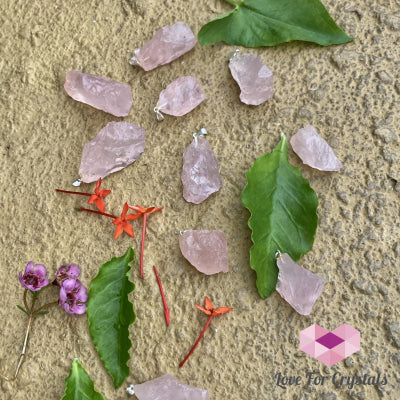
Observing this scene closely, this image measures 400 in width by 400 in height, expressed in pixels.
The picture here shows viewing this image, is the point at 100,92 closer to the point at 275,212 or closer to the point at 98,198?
the point at 98,198

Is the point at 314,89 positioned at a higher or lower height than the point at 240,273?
A: higher

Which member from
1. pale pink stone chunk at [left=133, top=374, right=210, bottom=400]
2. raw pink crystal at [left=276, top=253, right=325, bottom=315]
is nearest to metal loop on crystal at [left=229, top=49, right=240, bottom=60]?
raw pink crystal at [left=276, top=253, right=325, bottom=315]

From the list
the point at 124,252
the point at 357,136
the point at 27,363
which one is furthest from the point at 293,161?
the point at 27,363

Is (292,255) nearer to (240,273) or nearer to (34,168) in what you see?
(240,273)

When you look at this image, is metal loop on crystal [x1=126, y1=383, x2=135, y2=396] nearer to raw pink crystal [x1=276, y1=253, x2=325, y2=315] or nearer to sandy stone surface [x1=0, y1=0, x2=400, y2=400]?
sandy stone surface [x1=0, y1=0, x2=400, y2=400]

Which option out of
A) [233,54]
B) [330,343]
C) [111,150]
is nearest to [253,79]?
[233,54]
